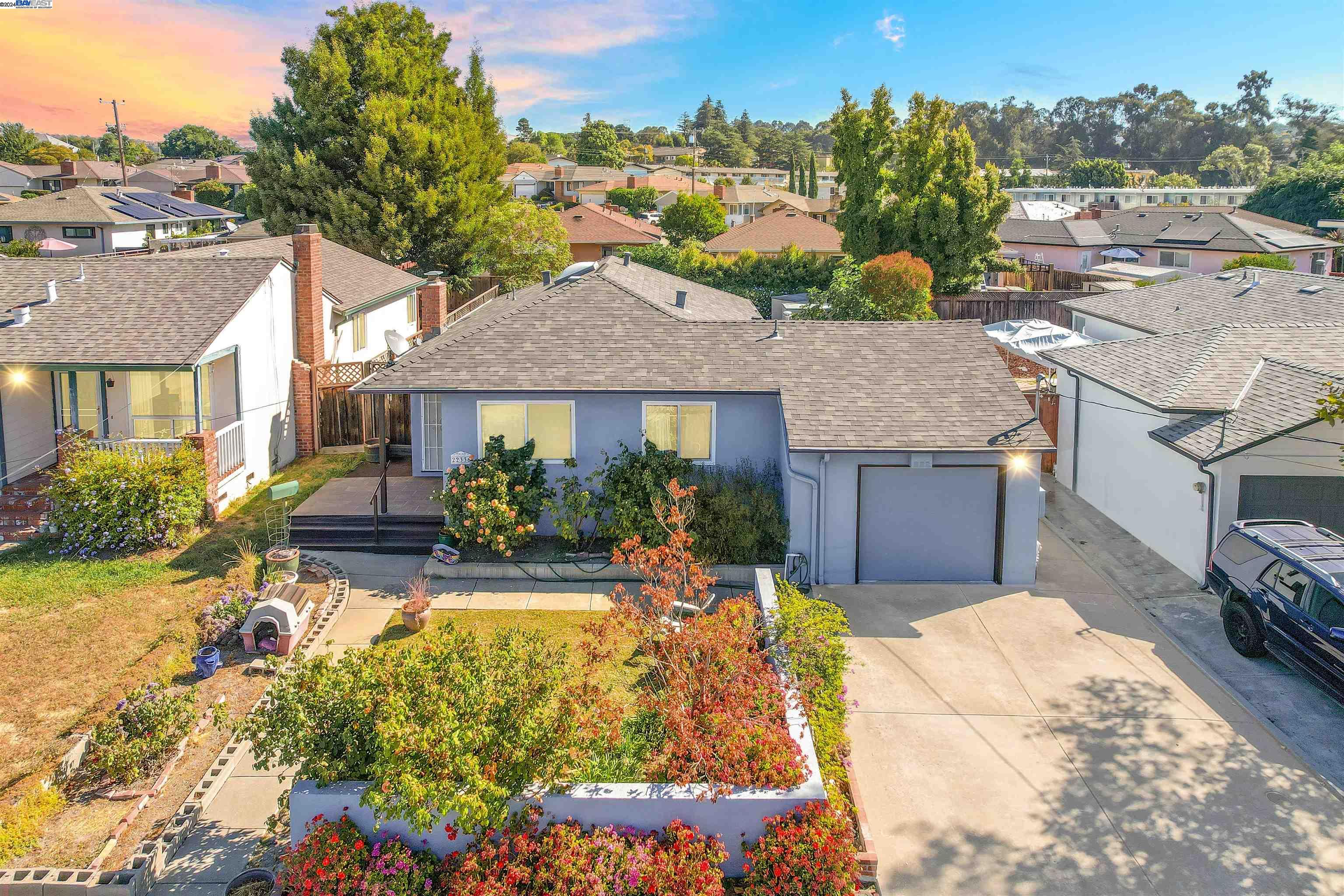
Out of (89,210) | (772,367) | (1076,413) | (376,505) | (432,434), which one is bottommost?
(376,505)

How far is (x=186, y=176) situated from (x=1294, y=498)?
355 feet

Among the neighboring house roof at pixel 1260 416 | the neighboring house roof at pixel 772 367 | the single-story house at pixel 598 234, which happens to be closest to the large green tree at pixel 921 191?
the single-story house at pixel 598 234

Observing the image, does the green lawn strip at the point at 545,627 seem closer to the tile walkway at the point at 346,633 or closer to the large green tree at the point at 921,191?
the tile walkway at the point at 346,633

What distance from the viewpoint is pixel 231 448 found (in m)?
18.5

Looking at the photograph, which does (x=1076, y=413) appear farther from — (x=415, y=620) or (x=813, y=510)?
(x=415, y=620)

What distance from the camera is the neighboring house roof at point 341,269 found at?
2314 centimetres

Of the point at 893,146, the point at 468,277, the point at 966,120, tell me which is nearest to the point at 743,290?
the point at 893,146

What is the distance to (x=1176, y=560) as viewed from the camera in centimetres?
1622

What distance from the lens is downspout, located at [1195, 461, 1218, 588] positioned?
14969 mm

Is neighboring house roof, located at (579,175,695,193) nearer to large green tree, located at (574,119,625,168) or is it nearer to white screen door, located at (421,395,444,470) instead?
large green tree, located at (574,119,625,168)

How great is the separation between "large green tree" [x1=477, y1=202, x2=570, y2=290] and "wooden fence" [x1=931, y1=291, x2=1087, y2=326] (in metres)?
17.3

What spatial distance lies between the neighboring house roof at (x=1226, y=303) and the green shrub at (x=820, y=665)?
14725mm

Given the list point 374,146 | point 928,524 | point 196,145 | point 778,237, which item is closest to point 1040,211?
point 778,237

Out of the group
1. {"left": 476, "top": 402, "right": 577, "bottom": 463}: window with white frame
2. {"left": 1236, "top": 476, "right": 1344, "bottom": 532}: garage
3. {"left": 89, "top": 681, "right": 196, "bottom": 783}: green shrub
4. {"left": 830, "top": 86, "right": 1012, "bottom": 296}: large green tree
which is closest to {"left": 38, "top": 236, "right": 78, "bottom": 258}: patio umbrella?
{"left": 476, "top": 402, "right": 577, "bottom": 463}: window with white frame
